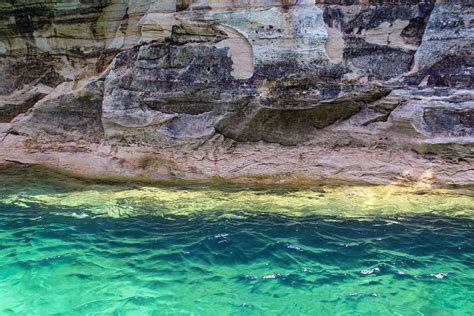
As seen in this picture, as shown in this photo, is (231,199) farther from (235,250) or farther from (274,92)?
(274,92)

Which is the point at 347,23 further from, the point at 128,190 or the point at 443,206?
the point at 128,190

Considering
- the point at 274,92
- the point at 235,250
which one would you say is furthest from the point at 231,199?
the point at 274,92

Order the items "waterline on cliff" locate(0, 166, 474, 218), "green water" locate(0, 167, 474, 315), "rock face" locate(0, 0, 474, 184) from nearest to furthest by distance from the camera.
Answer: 1. "green water" locate(0, 167, 474, 315)
2. "waterline on cliff" locate(0, 166, 474, 218)
3. "rock face" locate(0, 0, 474, 184)

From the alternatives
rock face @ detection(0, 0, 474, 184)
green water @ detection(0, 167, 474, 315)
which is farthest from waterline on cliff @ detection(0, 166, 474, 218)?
rock face @ detection(0, 0, 474, 184)

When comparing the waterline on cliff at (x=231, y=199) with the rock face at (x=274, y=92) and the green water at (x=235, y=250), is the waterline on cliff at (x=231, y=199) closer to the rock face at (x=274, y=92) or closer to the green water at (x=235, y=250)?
the green water at (x=235, y=250)

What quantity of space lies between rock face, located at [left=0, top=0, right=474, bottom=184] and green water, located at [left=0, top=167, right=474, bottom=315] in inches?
20.5

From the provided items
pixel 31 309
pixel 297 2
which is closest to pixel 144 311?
pixel 31 309

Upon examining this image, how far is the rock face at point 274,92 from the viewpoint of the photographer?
23.3ft

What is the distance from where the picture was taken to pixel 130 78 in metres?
8.17

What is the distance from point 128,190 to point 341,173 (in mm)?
3314

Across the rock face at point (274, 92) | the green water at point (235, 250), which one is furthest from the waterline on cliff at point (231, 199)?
the rock face at point (274, 92)

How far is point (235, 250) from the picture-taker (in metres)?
5.41

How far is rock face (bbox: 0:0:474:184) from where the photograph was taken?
711cm

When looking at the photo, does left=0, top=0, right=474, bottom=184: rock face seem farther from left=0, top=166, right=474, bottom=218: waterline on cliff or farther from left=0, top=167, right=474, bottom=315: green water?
left=0, top=167, right=474, bottom=315: green water
